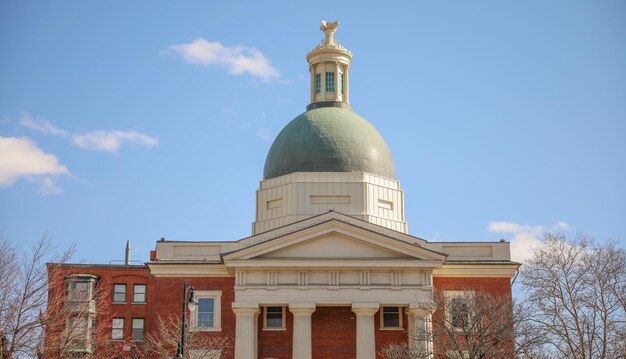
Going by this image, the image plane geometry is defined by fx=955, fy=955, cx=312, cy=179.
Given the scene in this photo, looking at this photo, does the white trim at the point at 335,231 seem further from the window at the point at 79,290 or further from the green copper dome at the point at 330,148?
the window at the point at 79,290

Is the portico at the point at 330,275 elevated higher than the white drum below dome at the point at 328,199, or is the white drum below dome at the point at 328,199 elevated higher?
the white drum below dome at the point at 328,199

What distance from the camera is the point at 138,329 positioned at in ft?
214

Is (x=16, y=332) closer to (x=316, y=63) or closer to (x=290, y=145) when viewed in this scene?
(x=290, y=145)

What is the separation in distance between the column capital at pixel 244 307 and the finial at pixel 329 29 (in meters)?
25.6

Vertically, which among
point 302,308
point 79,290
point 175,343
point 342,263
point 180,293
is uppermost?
point 342,263

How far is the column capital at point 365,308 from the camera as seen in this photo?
58.6 metres

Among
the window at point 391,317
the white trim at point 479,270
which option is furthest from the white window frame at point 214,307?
the white trim at point 479,270

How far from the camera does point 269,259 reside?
59344 mm

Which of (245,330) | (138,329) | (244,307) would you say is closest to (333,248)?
(244,307)

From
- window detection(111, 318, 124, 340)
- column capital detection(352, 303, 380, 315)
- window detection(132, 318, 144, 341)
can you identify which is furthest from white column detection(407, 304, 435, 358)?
window detection(111, 318, 124, 340)

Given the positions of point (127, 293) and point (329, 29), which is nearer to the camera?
point (127, 293)

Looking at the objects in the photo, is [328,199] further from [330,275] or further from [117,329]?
[117,329]

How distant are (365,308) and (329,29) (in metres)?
26.9


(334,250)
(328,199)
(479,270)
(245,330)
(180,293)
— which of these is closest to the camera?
(245,330)
